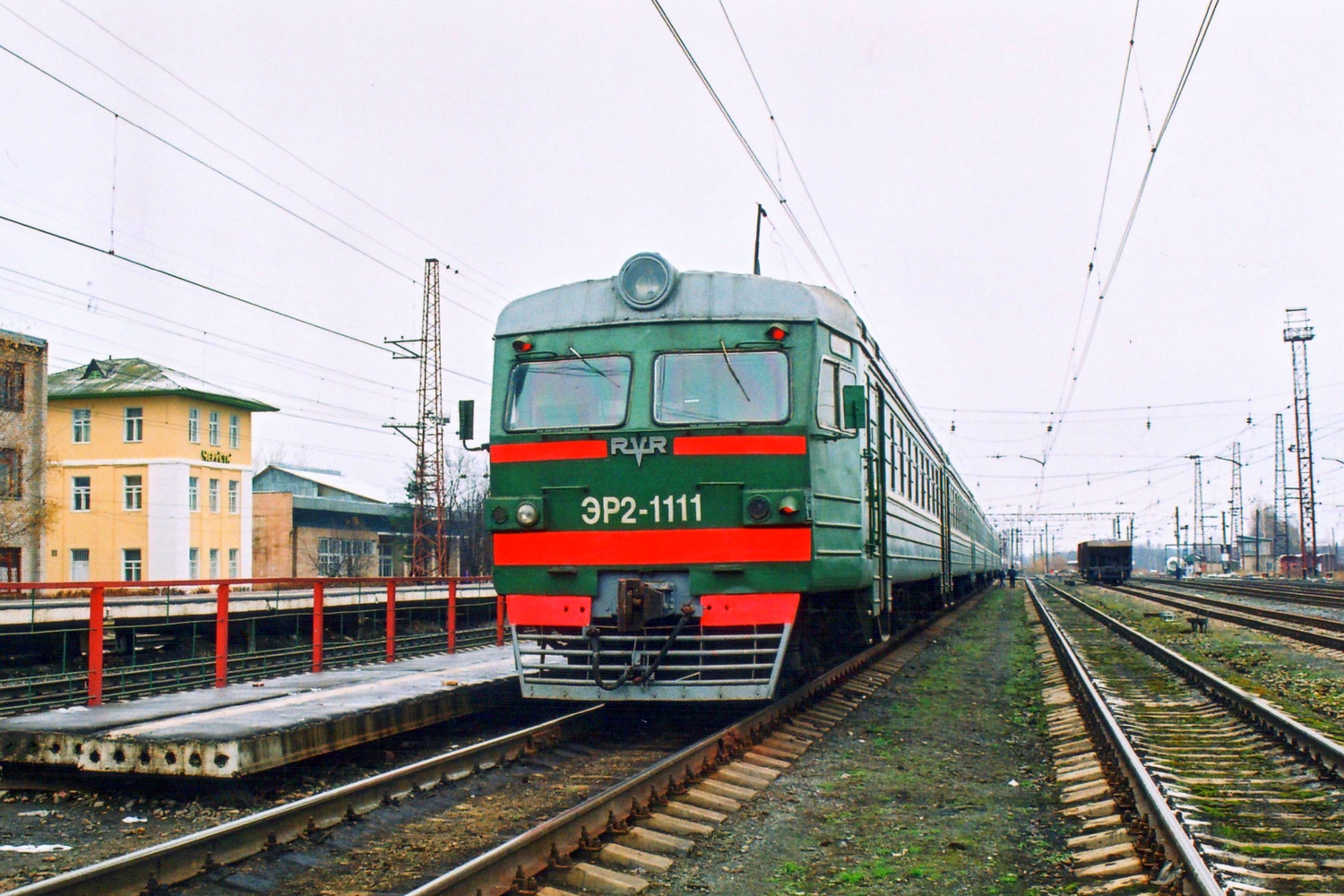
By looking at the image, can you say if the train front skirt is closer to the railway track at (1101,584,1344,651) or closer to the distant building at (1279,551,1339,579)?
the railway track at (1101,584,1344,651)

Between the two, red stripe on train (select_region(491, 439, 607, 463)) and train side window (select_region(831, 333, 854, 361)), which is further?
train side window (select_region(831, 333, 854, 361))

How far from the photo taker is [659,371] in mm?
8734

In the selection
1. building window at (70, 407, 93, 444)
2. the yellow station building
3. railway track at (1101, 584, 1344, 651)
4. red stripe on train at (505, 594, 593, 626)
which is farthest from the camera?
building window at (70, 407, 93, 444)

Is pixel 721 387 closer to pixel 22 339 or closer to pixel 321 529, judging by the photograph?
pixel 22 339

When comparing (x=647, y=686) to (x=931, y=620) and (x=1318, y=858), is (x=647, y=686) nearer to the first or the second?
(x=1318, y=858)

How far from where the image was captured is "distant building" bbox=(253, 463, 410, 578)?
5656 centimetres

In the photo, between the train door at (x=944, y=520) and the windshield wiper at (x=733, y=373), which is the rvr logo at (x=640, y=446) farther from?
the train door at (x=944, y=520)

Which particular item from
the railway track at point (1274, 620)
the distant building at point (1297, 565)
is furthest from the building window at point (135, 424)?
the distant building at point (1297, 565)

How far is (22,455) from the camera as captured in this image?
124ft

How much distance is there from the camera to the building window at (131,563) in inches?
1763

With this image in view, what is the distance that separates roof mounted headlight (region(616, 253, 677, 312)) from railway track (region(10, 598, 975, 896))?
3.16 m

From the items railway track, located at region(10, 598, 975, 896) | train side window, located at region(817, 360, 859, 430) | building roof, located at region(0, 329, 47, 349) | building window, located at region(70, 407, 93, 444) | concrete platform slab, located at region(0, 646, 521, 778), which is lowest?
railway track, located at region(10, 598, 975, 896)

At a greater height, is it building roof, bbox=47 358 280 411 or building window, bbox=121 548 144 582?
building roof, bbox=47 358 280 411

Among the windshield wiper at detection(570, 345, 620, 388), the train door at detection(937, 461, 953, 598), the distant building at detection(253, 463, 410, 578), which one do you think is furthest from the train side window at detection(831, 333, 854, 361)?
the distant building at detection(253, 463, 410, 578)
